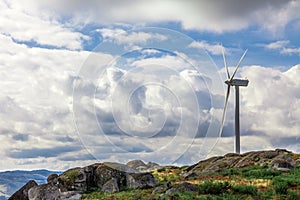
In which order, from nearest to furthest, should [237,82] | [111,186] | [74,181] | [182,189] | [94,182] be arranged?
[182,189] → [111,186] → [74,181] → [94,182] → [237,82]

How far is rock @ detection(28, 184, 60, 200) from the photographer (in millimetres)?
33469

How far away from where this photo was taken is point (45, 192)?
33.7 meters

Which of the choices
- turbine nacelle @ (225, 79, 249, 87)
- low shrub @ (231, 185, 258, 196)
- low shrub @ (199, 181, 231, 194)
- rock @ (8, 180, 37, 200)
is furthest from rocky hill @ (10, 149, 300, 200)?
turbine nacelle @ (225, 79, 249, 87)

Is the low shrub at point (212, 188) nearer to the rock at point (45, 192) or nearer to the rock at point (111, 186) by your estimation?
the rock at point (111, 186)

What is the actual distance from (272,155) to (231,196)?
120 feet

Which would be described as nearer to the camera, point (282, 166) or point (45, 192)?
point (45, 192)

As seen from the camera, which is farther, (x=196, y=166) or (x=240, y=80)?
(x=240, y=80)

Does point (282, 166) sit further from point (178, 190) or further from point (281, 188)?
point (178, 190)

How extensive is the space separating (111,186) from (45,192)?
4.71 meters

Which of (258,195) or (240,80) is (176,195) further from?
(240,80)

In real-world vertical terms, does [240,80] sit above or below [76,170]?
above

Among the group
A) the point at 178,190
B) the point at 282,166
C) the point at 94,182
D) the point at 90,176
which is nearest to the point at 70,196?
the point at 94,182

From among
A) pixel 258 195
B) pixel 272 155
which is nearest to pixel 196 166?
pixel 272 155

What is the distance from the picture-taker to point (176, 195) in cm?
2556
